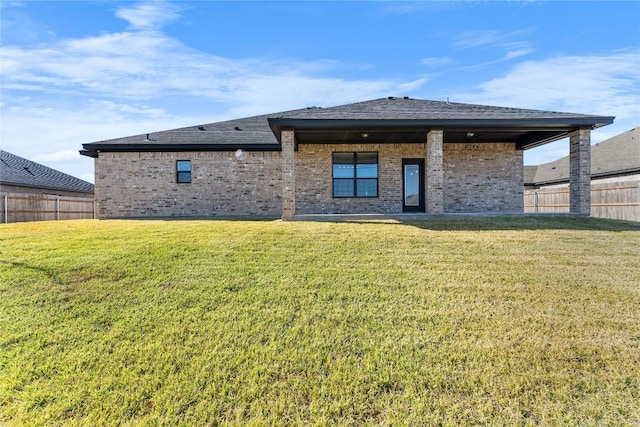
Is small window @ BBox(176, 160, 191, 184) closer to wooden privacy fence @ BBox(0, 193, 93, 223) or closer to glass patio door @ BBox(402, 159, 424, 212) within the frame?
wooden privacy fence @ BBox(0, 193, 93, 223)

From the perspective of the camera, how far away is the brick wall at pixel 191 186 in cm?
1517

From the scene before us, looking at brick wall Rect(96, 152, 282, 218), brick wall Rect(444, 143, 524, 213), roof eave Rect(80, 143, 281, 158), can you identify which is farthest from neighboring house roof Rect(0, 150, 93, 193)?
brick wall Rect(444, 143, 524, 213)

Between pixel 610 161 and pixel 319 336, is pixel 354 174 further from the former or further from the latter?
pixel 610 161

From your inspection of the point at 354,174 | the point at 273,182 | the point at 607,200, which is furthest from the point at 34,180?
the point at 607,200

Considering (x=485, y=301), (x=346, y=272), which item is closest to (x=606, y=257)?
(x=485, y=301)

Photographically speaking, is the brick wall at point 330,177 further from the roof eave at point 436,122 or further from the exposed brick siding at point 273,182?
the roof eave at point 436,122

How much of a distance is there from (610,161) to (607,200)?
10.7ft

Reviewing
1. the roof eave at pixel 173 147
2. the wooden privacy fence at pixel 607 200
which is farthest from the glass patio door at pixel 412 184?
the wooden privacy fence at pixel 607 200

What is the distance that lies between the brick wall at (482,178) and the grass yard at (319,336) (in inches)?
293

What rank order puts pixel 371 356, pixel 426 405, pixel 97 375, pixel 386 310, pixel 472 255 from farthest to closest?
pixel 472 255
pixel 386 310
pixel 371 356
pixel 97 375
pixel 426 405

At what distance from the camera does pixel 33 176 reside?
21.0m

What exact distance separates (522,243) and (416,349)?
530cm

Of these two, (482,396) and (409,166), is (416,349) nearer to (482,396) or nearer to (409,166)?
(482,396)

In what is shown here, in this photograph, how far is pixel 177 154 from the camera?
599 inches
